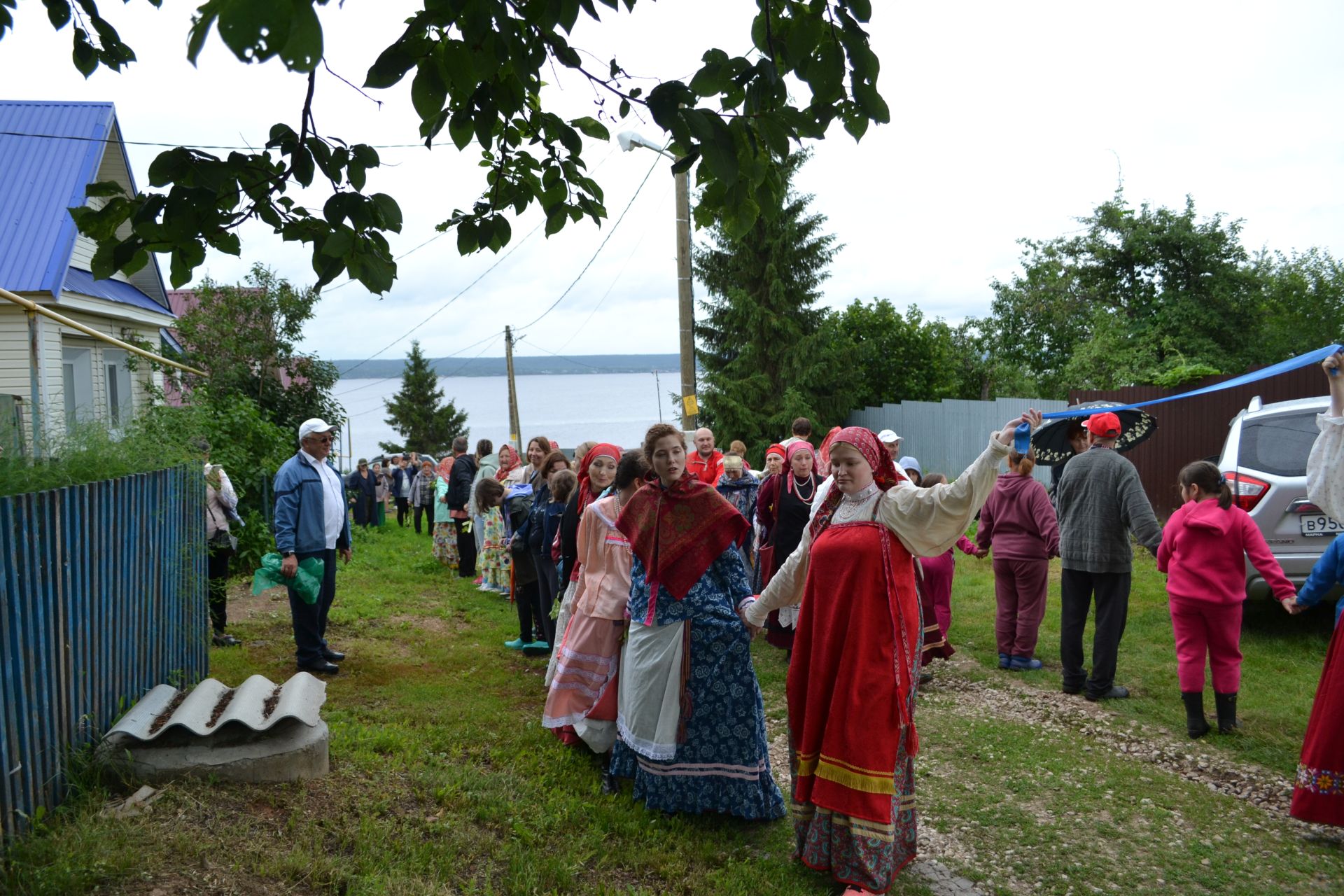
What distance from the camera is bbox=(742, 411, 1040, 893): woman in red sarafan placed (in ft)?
13.2

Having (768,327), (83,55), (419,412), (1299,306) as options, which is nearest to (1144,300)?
(1299,306)

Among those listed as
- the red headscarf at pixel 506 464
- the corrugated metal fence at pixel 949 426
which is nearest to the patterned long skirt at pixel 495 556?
the red headscarf at pixel 506 464

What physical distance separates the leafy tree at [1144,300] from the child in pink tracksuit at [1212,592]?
48.2 ft

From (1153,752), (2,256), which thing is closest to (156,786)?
(1153,752)

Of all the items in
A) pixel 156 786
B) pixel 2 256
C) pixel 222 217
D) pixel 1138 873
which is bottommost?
pixel 1138 873

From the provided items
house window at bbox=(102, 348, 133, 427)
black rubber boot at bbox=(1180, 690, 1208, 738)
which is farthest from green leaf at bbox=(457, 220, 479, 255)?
house window at bbox=(102, 348, 133, 427)

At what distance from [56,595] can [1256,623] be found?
30.6ft

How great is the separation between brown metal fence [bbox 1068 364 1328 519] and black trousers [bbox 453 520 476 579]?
374 inches

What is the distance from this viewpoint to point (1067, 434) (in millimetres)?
7277

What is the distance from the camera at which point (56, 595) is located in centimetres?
428

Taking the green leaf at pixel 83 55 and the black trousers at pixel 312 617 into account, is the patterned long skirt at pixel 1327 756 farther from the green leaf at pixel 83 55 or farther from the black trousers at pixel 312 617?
the black trousers at pixel 312 617

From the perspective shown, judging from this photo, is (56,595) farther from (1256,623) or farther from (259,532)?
(1256,623)

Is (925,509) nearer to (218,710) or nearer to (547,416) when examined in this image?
(218,710)

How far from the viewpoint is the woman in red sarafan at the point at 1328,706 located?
4.43 m
